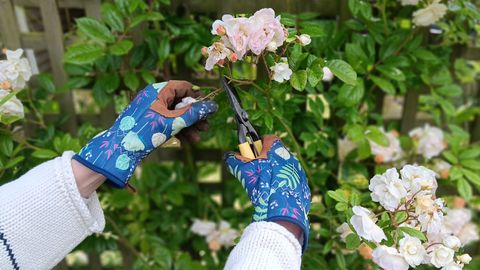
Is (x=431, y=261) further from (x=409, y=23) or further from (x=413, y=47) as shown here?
(x=409, y=23)

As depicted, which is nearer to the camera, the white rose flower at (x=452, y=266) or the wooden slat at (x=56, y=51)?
the white rose flower at (x=452, y=266)

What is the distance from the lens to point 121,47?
1285mm

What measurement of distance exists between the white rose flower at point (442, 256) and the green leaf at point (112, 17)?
1004mm

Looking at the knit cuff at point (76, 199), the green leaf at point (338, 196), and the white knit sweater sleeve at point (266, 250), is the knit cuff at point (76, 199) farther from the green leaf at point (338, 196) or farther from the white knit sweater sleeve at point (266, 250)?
the green leaf at point (338, 196)

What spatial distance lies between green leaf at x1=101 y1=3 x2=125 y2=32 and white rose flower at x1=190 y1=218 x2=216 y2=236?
764 mm

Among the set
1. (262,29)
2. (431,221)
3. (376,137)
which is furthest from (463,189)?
(262,29)

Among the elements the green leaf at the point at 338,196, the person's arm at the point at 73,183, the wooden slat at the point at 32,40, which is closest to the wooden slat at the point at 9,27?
the wooden slat at the point at 32,40

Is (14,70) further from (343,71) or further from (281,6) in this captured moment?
(343,71)

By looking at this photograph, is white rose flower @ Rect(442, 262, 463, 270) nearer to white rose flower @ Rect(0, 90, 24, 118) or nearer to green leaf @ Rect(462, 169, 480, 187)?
green leaf @ Rect(462, 169, 480, 187)

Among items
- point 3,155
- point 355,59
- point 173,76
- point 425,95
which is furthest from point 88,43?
point 425,95

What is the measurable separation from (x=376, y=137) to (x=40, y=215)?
38.1 inches

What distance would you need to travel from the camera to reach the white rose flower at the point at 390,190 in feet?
2.96

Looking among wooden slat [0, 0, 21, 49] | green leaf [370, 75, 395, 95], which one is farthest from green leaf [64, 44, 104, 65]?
green leaf [370, 75, 395, 95]

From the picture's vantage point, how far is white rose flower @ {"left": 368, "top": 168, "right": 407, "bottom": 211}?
903 mm
